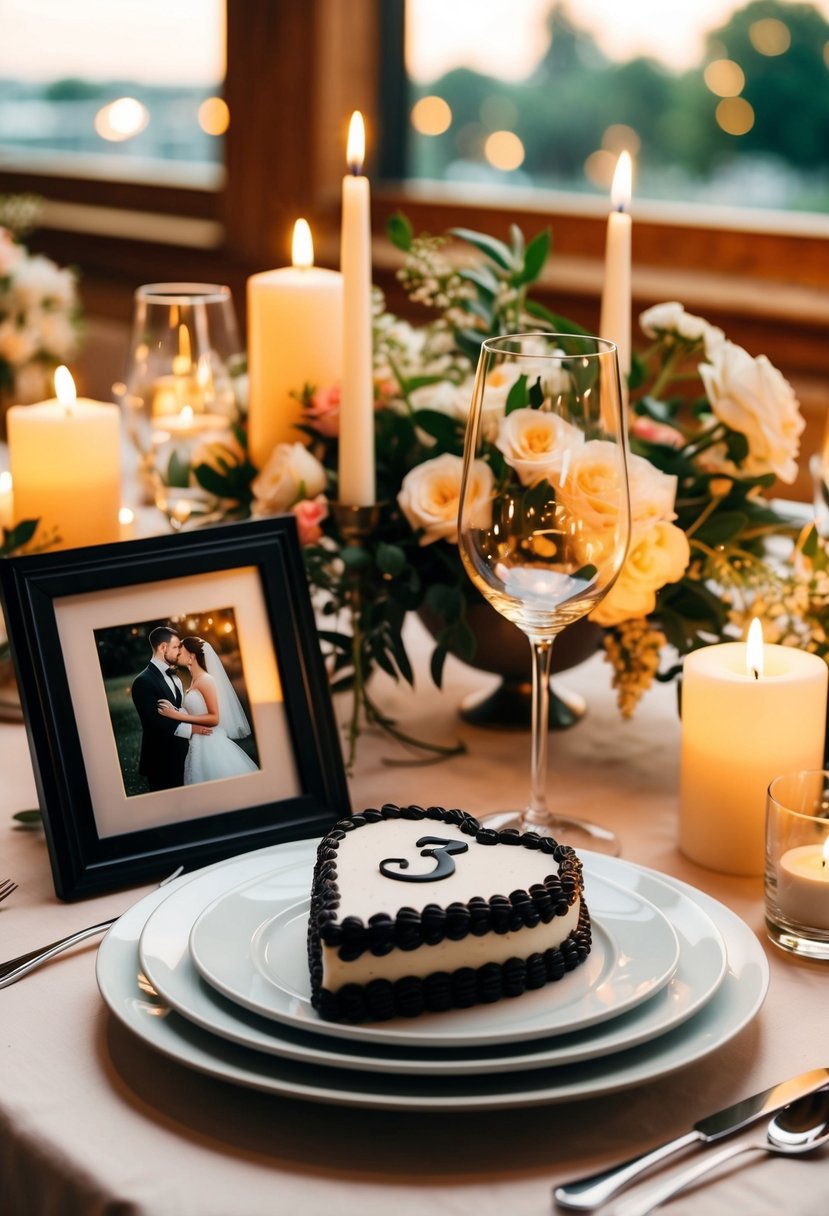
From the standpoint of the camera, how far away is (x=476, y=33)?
9.44 ft

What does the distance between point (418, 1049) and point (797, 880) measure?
260 millimetres

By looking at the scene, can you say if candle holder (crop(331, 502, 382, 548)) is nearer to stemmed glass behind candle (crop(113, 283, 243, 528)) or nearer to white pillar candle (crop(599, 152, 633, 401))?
white pillar candle (crop(599, 152, 633, 401))

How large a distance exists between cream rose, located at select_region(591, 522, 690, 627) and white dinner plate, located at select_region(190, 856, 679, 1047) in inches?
10.1

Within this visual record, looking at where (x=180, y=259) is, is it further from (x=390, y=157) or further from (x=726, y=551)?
(x=726, y=551)

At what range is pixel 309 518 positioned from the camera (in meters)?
1.00

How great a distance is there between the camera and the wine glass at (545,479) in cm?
76

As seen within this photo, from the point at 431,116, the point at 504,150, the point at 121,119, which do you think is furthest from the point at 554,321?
the point at 121,119

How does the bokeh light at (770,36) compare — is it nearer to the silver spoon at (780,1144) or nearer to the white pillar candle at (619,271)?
the white pillar candle at (619,271)

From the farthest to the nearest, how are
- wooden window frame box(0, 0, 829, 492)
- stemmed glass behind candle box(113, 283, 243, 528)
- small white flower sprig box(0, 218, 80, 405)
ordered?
wooden window frame box(0, 0, 829, 492), small white flower sprig box(0, 218, 80, 405), stemmed glass behind candle box(113, 283, 243, 528)

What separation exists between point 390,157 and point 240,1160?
2859 mm

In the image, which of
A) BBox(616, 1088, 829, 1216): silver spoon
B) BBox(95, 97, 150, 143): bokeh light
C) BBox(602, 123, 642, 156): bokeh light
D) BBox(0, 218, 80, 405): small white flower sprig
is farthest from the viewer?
BBox(95, 97, 150, 143): bokeh light

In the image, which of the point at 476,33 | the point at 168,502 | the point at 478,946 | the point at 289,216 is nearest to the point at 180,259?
the point at 289,216

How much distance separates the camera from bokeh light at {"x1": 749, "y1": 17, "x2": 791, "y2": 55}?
7.70 ft

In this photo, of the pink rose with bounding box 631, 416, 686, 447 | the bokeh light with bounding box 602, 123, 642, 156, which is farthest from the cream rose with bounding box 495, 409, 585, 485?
the bokeh light with bounding box 602, 123, 642, 156
